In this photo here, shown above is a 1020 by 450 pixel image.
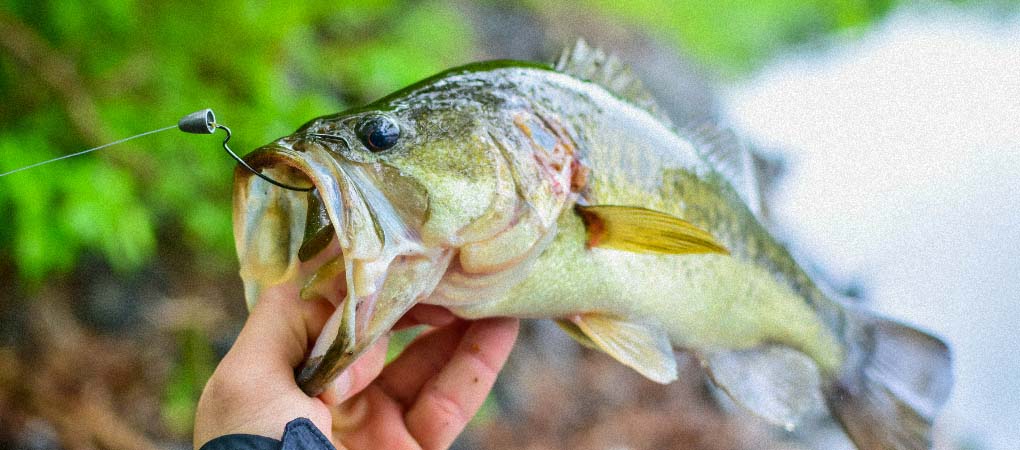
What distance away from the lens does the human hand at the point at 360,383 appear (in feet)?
3.42

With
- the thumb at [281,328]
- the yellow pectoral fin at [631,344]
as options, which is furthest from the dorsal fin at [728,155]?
the thumb at [281,328]

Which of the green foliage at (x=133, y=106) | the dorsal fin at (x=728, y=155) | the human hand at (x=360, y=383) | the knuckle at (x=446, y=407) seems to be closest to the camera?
the human hand at (x=360, y=383)

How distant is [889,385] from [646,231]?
930 mm

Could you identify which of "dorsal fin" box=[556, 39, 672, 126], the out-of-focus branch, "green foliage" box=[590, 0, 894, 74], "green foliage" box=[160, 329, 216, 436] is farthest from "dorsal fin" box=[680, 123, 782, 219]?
"green foliage" box=[590, 0, 894, 74]

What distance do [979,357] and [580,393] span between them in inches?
103

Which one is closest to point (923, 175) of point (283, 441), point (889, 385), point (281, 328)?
point (889, 385)

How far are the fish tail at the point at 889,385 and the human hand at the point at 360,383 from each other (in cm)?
81

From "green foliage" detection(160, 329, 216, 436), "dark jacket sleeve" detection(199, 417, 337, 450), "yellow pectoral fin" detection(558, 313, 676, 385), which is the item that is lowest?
"green foliage" detection(160, 329, 216, 436)

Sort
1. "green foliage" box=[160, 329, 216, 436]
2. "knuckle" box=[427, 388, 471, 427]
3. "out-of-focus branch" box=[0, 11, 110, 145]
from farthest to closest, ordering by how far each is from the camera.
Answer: "green foliage" box=[160, 329, 216, 436]
"out-of-focus branch" box=[0, 11, 110, 145]
"knuckle" box=[427, 388, 471, 427]

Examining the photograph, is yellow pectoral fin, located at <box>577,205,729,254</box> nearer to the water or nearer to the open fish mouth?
the open fish mouth

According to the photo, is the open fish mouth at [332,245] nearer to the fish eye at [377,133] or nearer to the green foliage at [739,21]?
the fish eye at [377,133]

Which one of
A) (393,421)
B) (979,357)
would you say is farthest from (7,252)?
(979,357)

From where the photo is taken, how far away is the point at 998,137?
529cm

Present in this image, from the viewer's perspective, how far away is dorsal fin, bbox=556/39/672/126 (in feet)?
4.42
